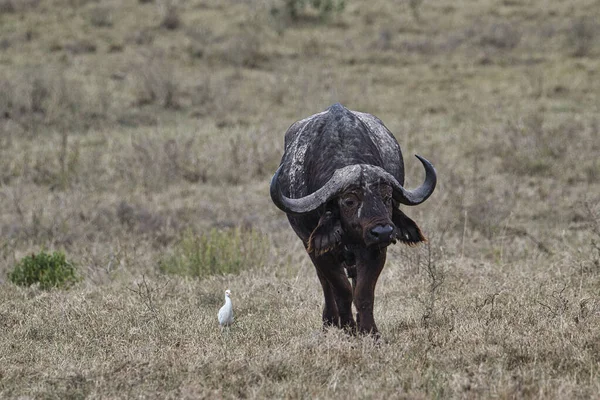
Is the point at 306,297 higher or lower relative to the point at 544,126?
higher

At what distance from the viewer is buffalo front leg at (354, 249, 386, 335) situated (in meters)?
5.77

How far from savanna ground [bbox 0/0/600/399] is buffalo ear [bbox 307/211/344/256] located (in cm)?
60

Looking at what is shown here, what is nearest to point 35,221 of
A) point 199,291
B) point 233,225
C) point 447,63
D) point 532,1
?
point 233,225

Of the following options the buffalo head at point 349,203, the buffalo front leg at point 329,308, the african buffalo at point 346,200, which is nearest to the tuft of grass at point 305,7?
the african buffalo at point 346,200

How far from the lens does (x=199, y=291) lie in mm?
8188

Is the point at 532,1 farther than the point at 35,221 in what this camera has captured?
Yes

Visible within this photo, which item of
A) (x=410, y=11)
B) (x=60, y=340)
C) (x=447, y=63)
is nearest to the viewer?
(x=60, y=340)

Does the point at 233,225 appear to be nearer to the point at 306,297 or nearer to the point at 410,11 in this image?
the point at 306,297

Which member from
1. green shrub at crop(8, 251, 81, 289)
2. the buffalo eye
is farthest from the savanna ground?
the buffalo eye

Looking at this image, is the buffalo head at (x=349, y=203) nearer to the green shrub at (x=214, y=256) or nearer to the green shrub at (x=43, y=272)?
the green shrub at (x=214, y=256)

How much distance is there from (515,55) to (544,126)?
701cm

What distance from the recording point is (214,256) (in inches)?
376

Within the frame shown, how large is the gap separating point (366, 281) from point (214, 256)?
4.03m

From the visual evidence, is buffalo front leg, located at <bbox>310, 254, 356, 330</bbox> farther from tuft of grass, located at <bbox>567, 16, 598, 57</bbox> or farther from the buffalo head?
tuft of grass, located at <bbox>567, 16, 598, 57</bbox>
